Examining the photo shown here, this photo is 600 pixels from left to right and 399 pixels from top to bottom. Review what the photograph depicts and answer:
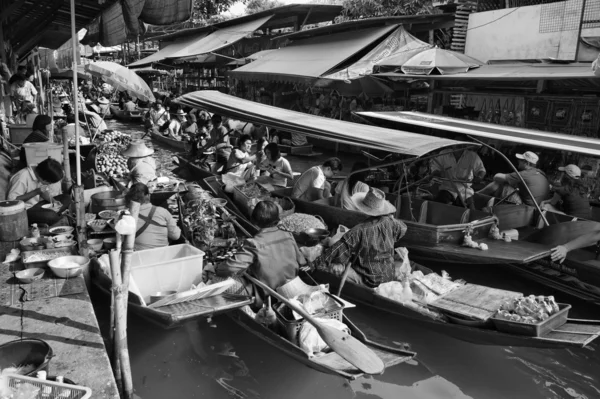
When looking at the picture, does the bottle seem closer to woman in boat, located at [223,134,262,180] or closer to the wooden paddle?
woman in boat, located at [223,134,262,180]

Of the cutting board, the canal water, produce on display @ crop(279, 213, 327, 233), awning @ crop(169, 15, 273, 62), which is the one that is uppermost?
awning @ crop(169, 15, 273, 62)

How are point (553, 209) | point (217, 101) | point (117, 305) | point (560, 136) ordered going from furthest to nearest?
point (217, 101), point (553, 209), point (560, 136), point (117, 305)

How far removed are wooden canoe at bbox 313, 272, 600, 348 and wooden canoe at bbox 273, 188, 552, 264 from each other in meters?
1.20

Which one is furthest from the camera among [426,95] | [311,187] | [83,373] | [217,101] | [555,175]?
[426,95]

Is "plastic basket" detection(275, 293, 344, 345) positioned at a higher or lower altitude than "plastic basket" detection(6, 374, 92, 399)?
lower

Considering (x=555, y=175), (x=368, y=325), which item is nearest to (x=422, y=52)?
(x=555, y=175)

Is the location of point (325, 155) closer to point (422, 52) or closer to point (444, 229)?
point (422, 52)

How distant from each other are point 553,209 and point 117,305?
6234 millimetres

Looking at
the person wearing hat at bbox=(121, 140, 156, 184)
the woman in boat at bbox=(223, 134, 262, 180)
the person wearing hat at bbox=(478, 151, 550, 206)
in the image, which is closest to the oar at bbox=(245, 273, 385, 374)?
the person wearing hat at bbox=(478, 151, 550, 206)

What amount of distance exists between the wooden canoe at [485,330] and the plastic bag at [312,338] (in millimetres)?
978

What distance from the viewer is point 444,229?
19.9 feet

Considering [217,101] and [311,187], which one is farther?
[217,101]

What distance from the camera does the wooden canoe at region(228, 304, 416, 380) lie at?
3.94 m

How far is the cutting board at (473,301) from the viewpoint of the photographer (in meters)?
4.65
